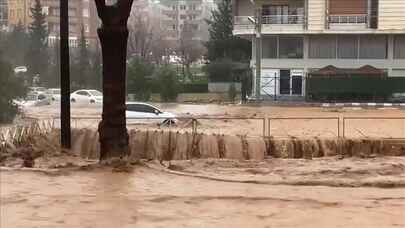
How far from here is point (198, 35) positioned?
137m

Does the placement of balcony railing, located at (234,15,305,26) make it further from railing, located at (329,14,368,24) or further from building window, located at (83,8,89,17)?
building window, located at (83,8,89,17)

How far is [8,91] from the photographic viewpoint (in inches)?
1620

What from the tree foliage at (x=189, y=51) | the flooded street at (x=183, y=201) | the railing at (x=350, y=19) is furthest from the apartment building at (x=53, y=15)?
the flooded street at (x=183, y=201)

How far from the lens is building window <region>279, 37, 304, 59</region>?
66.6 metres

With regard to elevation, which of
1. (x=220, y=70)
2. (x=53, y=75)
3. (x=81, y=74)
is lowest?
(x=53, y=75)

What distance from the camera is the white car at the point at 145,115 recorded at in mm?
36875

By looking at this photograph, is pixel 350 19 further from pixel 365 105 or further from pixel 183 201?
pixel 183 201

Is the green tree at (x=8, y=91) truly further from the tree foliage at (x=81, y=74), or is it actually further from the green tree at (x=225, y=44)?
the green tree at (x=225, y=44)

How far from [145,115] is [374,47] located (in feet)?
104

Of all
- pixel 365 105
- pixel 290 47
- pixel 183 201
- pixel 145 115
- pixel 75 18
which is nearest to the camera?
pixel 183 201

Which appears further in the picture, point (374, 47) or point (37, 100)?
point (374, 47)

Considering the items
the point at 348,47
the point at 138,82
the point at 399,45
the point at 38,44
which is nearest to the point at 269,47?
the point at 348,47

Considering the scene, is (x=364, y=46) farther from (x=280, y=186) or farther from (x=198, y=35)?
Answer: (x=198, y=35)

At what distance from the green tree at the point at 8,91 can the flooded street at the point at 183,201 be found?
2664 centimetres
